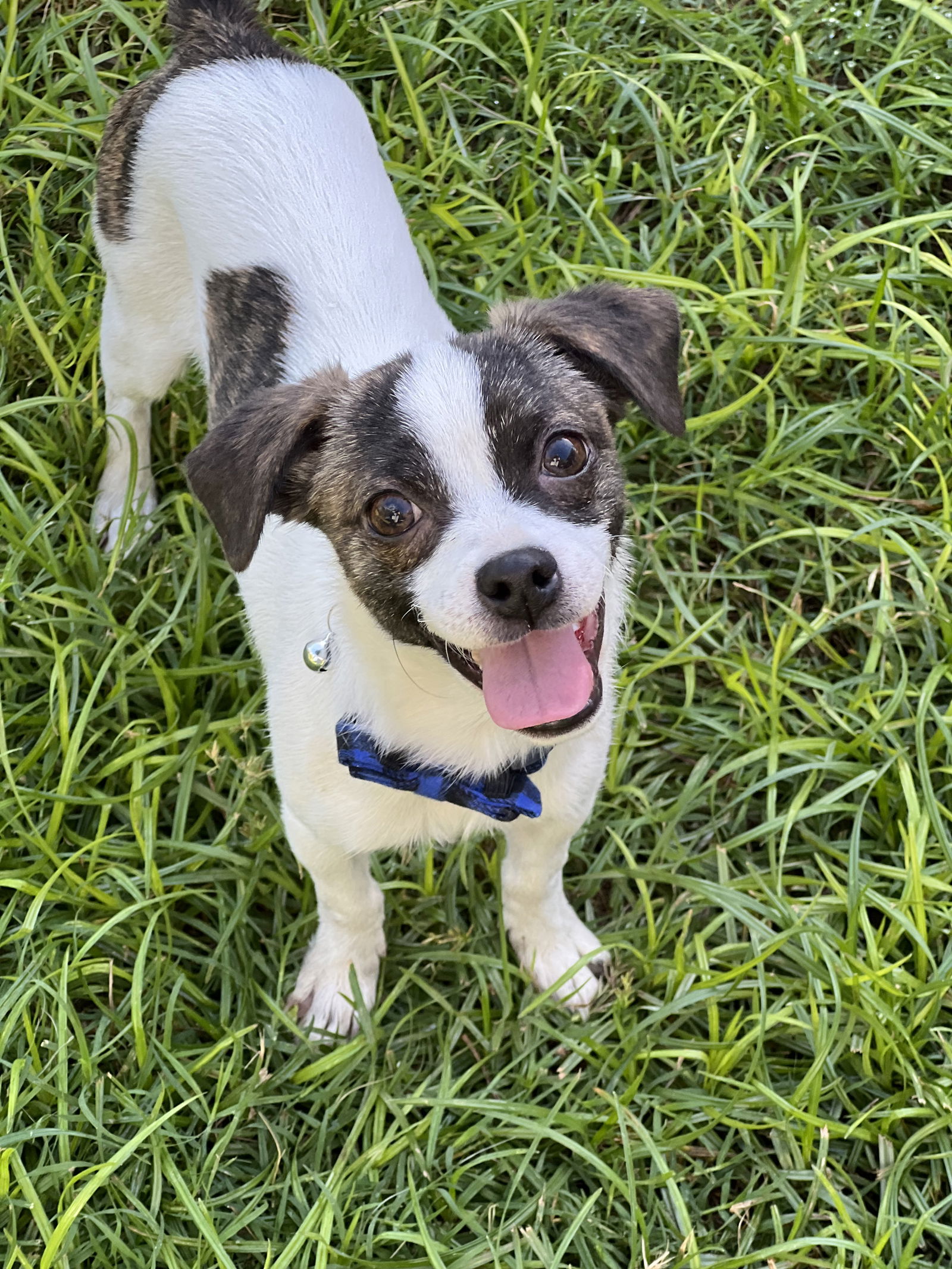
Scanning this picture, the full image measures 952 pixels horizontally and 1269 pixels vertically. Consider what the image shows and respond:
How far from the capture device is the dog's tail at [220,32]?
12.0 ft

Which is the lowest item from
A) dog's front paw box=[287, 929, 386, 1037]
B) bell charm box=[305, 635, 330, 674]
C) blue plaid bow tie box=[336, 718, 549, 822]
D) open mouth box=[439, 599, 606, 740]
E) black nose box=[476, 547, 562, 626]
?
dog's front paw box=[287, 929, 386, 1037]

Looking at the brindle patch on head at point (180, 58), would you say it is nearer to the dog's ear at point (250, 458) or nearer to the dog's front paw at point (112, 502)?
the dog's front paw at point (112, 502)

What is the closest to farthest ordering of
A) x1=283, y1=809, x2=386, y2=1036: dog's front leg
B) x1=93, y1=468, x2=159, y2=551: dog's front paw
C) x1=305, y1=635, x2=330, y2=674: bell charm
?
x1=305, y1=635, x2=330, y2=674: bell charm, x1=283, y1=809, x2=386, y2=1036: dog's front leg, x1=93, y1=468, x2=159, y2=551: dog's front paw

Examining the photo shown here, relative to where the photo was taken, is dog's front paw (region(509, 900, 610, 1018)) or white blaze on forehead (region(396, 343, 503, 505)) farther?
dog's front paw (region(509, 900, 610, 1018))

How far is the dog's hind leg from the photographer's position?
13.0 feet

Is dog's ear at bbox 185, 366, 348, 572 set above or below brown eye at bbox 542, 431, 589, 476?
below

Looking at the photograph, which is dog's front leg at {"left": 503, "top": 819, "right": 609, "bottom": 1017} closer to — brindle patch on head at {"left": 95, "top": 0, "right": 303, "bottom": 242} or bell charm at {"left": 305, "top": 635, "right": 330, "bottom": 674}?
bell charm at {"left": 305, "top": 635, "right": 330, "bottom": 674}

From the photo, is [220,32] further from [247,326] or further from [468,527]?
[468,527]

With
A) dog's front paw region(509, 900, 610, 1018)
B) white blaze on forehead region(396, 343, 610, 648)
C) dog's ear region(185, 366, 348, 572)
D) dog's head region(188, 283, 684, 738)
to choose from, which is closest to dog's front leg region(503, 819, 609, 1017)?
dog's front paw region(509, 900, 610, 1018)

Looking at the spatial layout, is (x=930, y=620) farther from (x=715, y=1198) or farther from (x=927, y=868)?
(x=715, y=1198)

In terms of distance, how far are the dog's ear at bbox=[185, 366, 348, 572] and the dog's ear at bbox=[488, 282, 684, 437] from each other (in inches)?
20.4

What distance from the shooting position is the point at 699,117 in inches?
190

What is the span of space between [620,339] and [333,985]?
2094mm

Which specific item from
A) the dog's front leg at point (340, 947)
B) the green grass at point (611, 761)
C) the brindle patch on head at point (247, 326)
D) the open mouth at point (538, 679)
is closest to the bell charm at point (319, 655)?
the open mouth at point (538, 679)
